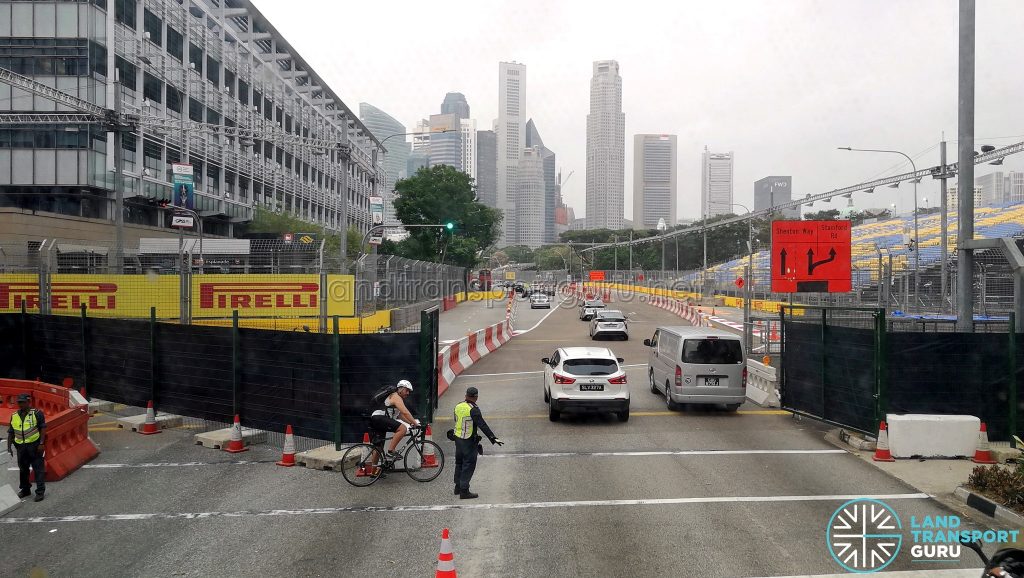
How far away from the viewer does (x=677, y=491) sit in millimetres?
9695

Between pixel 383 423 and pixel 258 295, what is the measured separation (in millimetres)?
16465

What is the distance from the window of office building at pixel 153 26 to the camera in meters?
48.4

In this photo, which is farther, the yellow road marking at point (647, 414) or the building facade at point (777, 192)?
the building facade at point (777, 192)

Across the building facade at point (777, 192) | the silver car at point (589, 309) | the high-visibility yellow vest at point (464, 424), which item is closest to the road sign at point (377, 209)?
the silver car at point (589, 309)

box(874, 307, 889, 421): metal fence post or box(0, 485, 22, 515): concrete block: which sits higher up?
box(874, 307, 889, 421): metal fence post

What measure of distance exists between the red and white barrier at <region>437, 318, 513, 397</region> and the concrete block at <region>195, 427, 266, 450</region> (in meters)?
4.05

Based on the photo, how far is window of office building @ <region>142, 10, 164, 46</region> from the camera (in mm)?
48406

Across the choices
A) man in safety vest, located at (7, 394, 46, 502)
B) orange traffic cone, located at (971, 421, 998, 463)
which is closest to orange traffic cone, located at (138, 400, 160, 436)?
man in safety vest, located at (7, 394, 46, 502)

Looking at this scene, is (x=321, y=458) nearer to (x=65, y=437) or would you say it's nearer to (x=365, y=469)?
(x=365, y=469)

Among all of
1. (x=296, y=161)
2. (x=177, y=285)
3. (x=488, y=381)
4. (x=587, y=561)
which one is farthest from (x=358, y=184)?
(x=587, y=561)

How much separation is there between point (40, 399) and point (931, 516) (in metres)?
15.3

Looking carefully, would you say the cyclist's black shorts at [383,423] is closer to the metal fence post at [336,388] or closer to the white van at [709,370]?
the metal fence post at [336,388]

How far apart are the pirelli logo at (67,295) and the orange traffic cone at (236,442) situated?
1495 centimetres

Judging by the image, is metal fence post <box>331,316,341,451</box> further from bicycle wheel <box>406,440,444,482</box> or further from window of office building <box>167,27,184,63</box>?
window of office building <box>167,27,184,63</box>
